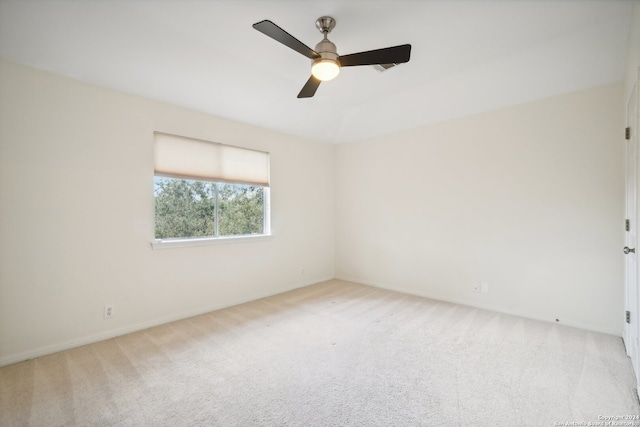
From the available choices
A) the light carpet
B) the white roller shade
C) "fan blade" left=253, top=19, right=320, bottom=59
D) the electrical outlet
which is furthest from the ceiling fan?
the electrical outlet

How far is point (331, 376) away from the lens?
2117 mm

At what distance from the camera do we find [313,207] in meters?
4.86

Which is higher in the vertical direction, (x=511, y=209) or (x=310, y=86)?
(x=310, y=86)

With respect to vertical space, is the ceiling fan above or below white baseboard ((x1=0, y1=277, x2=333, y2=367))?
above

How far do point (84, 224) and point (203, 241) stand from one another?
116 cm

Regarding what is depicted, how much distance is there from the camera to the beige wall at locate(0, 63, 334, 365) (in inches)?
91.9

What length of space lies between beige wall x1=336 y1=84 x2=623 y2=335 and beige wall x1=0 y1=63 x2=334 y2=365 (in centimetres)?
252

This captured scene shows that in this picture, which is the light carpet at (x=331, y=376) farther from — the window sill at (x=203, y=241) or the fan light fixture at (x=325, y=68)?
the fan light fixture at (x=325, y=68)

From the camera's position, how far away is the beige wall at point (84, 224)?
2334mm

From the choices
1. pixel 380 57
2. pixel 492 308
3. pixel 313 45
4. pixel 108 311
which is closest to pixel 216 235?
pixel 108 311

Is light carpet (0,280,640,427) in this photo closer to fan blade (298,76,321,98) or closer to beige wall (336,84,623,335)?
beige wall (336,84,623,335)

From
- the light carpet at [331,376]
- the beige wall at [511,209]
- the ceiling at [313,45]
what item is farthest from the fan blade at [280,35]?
the beige wall at [511,209]

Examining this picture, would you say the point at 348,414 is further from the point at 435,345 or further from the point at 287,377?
the point at 435,345

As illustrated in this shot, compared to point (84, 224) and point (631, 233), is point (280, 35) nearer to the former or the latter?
point (84, 224)
